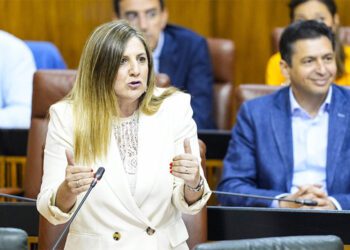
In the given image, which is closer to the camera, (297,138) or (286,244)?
(286,244)

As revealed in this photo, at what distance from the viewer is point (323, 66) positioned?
95.4 inches

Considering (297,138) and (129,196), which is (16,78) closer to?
(297,138)

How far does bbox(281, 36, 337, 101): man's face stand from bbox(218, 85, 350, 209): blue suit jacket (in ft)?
0.15

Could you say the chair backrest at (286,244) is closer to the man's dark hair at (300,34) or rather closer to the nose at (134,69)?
the nose at (134,69)

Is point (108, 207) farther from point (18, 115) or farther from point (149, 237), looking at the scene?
point (18, 115)

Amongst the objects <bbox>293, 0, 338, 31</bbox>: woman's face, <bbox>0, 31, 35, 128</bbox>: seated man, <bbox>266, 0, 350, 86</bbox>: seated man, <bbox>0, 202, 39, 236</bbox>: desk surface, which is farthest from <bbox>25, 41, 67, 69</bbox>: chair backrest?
<bbox>0, 202, 39, 236</bbox>: desk surface

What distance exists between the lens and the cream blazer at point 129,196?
6.09ft

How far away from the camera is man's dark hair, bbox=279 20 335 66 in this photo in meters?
2.48

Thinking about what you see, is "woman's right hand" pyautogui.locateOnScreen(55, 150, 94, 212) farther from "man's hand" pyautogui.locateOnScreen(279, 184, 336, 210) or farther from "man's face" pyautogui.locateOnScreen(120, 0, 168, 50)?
"man's face" pyautogui.locateOnScreen(120, 0, 168, 50)

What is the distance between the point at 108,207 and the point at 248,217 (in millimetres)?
306

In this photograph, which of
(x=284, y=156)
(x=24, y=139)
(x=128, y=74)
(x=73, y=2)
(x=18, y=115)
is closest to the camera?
(x=128, y=74)

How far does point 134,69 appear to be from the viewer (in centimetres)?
192

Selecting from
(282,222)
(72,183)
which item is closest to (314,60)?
(282,222)

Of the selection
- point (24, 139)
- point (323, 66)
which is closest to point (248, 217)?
point (323, 66)
